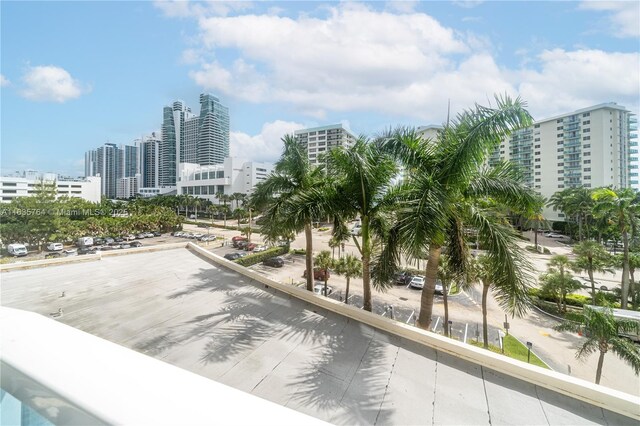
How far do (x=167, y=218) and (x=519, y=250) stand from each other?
52.7 meters

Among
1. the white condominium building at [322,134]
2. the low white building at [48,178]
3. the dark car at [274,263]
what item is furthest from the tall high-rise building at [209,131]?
the dark car at [274,263]

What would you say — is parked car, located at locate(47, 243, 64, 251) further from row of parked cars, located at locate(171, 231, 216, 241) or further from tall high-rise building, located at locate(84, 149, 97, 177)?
tall high-rise building, located at locate(84, 149, 97, 177)

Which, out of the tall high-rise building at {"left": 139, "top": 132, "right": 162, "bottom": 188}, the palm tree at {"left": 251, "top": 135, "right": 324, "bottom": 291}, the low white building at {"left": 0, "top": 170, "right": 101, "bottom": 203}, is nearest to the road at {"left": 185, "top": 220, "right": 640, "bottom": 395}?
the palm tree at {"left": 251, "top": 135, "right": 324, "bottom": 291}

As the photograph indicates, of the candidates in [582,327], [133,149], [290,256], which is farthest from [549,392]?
[133,149]

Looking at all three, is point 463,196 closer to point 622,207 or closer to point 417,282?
point 622,207

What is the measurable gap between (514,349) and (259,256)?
2319 centimetres

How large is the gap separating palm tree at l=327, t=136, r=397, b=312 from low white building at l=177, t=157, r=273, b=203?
64986 millimetres

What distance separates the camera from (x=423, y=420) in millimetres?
3691

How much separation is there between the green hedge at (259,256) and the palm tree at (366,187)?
21.6 m

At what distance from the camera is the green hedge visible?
28459 millimetres

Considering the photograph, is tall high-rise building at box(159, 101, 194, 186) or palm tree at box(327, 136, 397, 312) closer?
palm tree at box(327, 136, 397, 312)

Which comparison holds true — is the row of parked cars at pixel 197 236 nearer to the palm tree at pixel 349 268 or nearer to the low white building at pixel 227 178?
the low white building at pixel 227 178

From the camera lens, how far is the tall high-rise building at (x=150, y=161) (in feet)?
458

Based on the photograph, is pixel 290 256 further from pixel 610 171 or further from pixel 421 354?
pixel 610 171
